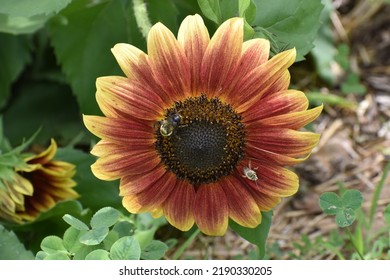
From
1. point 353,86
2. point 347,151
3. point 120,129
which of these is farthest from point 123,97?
point 353,86

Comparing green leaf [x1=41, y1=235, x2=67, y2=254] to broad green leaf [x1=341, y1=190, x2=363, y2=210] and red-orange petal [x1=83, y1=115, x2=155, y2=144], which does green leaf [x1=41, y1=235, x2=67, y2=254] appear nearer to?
red-orange petal [x1=83, y1=115, x2=155, y2=144]

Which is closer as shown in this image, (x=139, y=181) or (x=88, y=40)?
(x=139, y=181)

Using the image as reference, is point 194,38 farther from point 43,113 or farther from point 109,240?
point 43,113

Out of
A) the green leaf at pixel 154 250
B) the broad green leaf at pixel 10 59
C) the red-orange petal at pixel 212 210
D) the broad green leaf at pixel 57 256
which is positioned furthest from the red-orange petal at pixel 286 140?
the broad green leaf at pixel 10 59

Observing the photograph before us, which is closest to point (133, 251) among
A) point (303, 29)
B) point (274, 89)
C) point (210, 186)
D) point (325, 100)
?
point (210, 186)

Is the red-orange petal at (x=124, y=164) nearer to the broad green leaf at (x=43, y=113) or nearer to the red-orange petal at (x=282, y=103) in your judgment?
the red-orange petal at (x=282, y=103)

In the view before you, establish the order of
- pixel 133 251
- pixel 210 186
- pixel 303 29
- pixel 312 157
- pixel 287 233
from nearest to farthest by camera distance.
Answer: pixel 133 251
pixel 210 186
pixel 303 29
pixel 287 233
pixel 312 157
